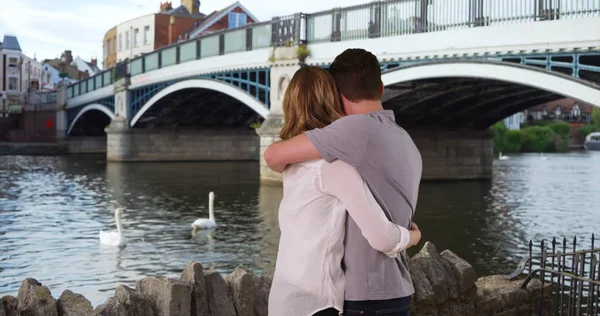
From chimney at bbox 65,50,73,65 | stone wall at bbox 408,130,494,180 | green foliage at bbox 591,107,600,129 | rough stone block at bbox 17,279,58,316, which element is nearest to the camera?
rough stone block at bbox 17,279,58,316

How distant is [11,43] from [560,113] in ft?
205

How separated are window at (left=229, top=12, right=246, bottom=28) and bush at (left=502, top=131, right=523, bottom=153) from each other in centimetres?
2614

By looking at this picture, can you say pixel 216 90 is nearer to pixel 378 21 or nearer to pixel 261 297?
pixel 378 21

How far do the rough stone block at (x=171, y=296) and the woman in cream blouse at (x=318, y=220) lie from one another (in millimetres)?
1390

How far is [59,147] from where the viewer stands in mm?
54375

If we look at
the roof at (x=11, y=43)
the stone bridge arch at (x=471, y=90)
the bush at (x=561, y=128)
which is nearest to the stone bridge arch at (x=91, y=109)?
the stone bridge arch at (x=471, y=90)

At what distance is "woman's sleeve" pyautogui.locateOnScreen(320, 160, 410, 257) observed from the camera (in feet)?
8.32

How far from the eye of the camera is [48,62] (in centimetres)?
9650

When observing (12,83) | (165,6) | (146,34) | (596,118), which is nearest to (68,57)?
(12,83)

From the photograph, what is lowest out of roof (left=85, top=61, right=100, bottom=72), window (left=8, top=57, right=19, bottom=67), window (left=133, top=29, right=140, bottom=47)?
window (left=8, top=57, right=19, bottom=67)

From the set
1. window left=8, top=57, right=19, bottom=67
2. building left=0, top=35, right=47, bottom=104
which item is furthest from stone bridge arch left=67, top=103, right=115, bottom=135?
window left=8, top=57, right=19, bottom=67

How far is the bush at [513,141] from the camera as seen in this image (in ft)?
230

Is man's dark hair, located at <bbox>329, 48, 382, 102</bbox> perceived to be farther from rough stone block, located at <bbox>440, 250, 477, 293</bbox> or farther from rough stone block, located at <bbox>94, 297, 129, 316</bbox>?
rough stone block, located at <bbox>440, 250, 477, 293</bbox>

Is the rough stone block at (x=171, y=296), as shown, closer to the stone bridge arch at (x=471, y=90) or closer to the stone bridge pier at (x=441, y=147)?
the stone bridge arch at (x=471, y=90)
